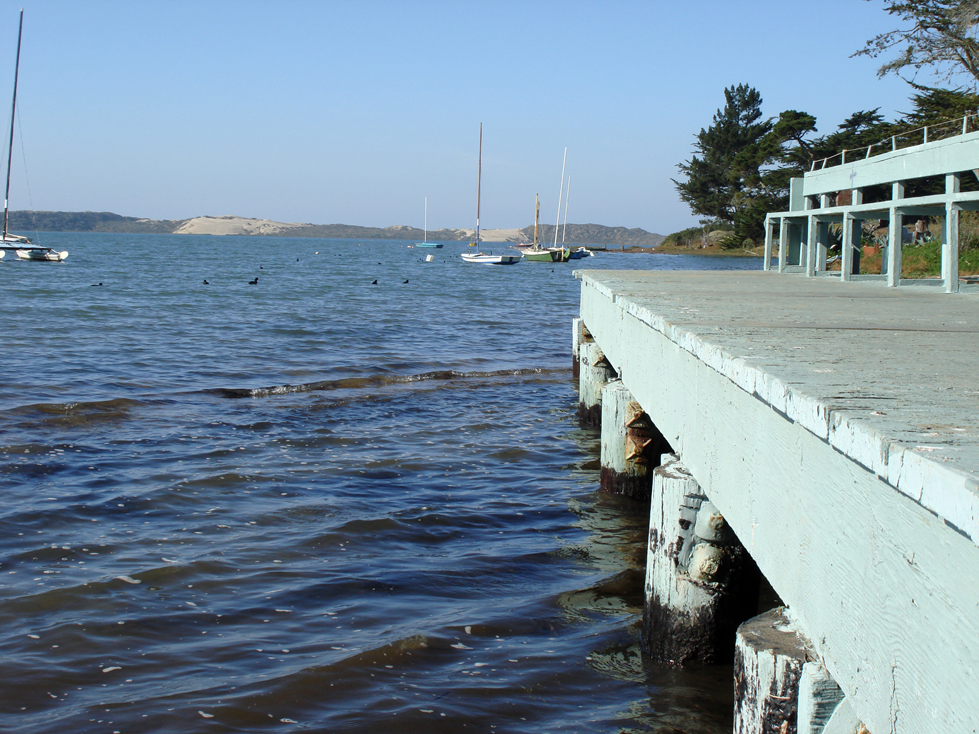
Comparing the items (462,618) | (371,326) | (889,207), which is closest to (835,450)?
(462,618)

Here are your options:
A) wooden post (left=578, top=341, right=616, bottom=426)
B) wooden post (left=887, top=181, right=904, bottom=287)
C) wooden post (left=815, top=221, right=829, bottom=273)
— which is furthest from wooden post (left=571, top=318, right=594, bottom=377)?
wooden post (left=815, top=221, right=829, bottom=273)

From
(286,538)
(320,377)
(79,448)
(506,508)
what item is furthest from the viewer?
(320,377)

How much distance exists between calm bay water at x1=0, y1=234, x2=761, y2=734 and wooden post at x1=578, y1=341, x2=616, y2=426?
420mm

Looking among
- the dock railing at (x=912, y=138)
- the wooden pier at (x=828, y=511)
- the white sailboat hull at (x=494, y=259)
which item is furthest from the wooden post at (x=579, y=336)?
the white sailboat hull at (x=494, y=259)

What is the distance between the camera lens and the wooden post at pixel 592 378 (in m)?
11.9

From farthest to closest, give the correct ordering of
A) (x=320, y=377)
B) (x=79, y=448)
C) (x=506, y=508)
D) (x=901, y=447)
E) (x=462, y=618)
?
(x=320, y=377)
(x=79, y=448)
(x=506, y=508)
(x=462, y=618)
(x=901, y=447)

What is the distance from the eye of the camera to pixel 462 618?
240 inches

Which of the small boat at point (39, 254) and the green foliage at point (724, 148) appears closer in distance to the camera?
the small boat at point (39, 254)

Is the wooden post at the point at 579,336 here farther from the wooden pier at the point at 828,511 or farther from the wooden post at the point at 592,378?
the wooden pier at the point at 828,511

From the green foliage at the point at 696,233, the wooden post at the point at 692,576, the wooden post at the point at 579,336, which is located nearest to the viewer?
the wooden post at the point at 692,576

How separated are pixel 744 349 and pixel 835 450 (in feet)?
5.10

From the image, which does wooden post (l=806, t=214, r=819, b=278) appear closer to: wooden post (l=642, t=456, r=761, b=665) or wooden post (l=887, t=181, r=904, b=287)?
wooden post (l=887, t=181, r=904, b=287)

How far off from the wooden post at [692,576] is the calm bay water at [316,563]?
229 mm

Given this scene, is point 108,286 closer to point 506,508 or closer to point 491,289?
point 491,289
